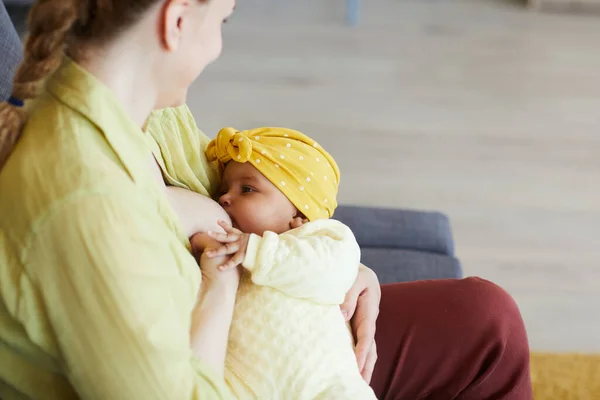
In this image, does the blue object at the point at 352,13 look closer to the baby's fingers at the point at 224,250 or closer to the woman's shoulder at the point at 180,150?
the woman's shoulder at the point at 180,150

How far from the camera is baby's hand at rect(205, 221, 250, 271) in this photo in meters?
0.89

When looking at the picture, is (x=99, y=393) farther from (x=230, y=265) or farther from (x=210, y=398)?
(x=230, y=265)

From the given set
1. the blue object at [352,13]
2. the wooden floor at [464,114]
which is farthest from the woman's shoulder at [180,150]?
the blue object at [352,13]

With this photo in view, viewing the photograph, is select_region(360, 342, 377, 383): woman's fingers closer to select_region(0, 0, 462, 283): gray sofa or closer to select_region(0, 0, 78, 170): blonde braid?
select_region(0, 0, 462, 283): gray sofa

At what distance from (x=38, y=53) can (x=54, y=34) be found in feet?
0.11

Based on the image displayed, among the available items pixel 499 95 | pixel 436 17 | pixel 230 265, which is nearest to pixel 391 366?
pixel 230 265

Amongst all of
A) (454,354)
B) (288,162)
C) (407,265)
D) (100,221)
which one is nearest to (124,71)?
(100,221)

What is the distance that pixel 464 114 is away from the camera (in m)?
2.73

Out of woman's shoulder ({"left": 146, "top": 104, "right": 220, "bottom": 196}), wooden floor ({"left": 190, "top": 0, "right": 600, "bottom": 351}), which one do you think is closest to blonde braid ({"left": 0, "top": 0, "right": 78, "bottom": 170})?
woman's shoulder ({"left": 146, "top": 104, "right": 220, "bottom": 196})

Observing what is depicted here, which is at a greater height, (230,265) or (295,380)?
(230,265)

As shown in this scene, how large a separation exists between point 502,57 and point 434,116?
0.63m

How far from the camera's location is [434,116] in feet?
8.91

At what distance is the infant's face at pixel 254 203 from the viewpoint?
1.08 m

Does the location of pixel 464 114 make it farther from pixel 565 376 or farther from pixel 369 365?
pixel 369 365
